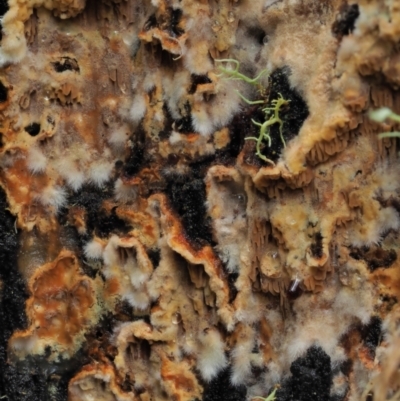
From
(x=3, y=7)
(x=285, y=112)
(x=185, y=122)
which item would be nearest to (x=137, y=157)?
(x=185, y=122)

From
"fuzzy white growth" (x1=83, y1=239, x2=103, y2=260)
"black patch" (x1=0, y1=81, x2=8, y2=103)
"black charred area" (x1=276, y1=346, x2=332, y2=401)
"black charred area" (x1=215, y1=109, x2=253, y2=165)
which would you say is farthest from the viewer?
"fuzzy white growth" (x1=83, y1=239, x2=103, y2=260)

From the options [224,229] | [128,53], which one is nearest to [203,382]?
[224,229]

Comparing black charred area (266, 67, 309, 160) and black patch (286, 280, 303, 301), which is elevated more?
black charred area (266, 67, 309, 160)

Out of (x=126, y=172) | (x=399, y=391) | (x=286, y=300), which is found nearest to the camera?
(x=399, y=391)

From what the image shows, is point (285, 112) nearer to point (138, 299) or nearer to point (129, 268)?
point (129, 268)

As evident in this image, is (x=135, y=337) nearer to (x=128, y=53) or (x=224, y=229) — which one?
(x=224, y=229)

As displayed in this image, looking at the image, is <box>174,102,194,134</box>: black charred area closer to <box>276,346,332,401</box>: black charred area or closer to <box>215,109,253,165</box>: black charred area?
<box>215,109,253,165</box>: black charred area

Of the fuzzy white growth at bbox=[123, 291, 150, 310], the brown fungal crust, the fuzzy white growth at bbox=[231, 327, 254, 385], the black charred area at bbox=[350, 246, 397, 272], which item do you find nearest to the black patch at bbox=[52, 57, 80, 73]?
the brown fungal crust

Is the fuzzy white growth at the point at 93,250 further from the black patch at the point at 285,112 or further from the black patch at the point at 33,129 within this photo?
the black patch at the point at 285,112
